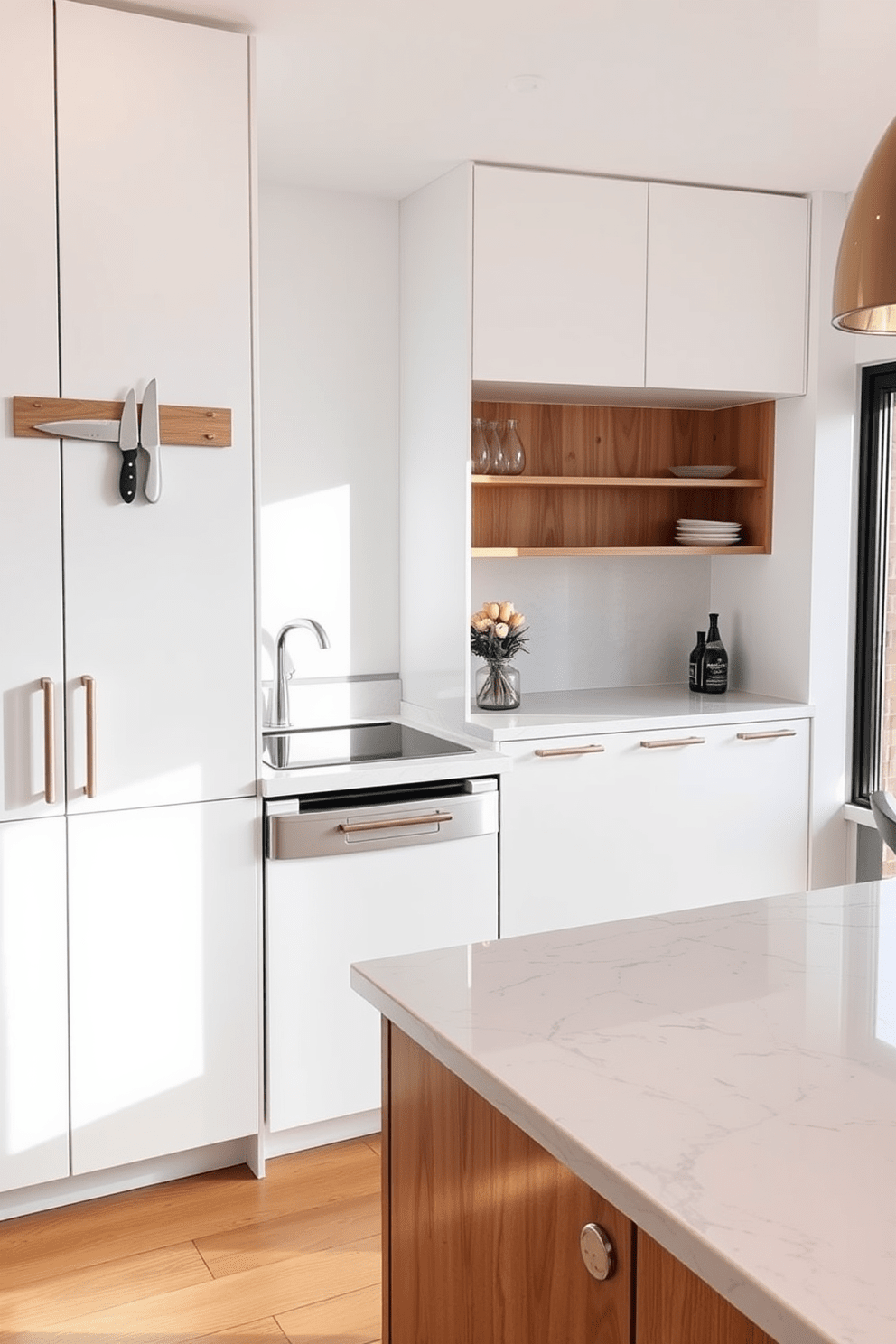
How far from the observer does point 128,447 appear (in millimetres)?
2535

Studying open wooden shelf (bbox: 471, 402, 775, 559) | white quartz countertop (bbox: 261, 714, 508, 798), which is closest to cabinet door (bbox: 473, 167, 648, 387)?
open wooden shelf (bbox: 471, 402, 775, 559)

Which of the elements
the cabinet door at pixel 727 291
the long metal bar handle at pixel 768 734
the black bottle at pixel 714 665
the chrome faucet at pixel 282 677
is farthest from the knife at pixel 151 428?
the black bottle at pixel 714 665

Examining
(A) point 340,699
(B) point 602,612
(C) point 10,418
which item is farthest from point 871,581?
(C) point 10,418

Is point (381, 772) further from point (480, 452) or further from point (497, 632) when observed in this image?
point (480, 452)

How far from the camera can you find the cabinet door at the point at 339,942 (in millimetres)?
2826

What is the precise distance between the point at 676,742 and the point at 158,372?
1699 mm

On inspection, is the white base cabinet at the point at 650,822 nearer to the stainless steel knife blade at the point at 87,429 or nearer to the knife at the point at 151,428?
the knife at the point at 151,428

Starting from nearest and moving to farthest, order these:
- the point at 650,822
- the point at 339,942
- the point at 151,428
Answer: the point at 151,428 < the point at 339,942 < the point at 650,822

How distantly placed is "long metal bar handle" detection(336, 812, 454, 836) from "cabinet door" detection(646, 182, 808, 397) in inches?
54.8

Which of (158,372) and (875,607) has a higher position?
(158,372)

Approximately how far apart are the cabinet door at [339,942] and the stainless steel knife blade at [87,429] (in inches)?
40.0

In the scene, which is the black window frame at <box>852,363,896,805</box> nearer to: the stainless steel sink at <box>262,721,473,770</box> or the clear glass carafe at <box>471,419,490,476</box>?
the clear glass carafe at <box>471,419,490,476</box>

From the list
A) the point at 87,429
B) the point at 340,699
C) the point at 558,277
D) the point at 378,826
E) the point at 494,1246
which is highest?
the point at 558,277

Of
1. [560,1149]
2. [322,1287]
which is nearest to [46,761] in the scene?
[322,1287]
